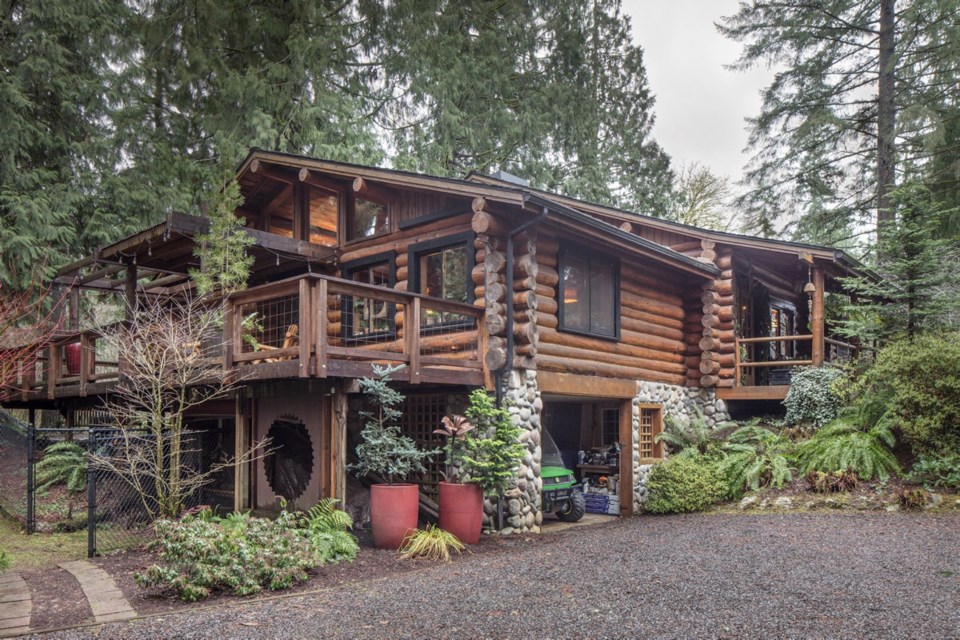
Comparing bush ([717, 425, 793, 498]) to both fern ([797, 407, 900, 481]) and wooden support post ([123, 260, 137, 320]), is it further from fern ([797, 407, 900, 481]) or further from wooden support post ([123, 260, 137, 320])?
wooden support post ([123, 260, 137, 320])

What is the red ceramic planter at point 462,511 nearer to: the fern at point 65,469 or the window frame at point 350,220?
the window frame at point 350,220

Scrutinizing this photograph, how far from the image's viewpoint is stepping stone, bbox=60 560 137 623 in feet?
20.0

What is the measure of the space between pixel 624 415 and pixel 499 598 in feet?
25.5

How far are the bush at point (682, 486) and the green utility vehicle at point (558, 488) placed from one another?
1361 millimetres

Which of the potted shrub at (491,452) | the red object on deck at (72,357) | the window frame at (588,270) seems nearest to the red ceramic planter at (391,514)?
the potted shrub at (491,452)

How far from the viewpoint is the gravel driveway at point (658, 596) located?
554cm

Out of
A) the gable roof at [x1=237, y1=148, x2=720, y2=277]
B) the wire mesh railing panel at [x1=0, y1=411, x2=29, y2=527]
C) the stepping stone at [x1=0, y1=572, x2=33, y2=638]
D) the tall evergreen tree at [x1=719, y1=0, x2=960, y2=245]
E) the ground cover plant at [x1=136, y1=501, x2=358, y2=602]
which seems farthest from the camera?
the tall evergreen tree at [x1=719, y1=0, x2=960, y2=245]

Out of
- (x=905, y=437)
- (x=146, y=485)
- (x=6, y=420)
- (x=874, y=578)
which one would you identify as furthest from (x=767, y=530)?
(x=6, y=420)

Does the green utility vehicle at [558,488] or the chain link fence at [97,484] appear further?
the green utility vehicle at [558,488]

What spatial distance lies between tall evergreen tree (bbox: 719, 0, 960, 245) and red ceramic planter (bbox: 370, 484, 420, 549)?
14983 mm

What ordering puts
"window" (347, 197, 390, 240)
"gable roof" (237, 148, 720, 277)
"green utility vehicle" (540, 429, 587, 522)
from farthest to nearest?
"window" (347, 197, 390, 240)
"green utility vehicle" (540, 429, 587, 522)
"gable roof" (237, 148, 720, 277)

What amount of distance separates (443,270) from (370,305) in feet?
5.95

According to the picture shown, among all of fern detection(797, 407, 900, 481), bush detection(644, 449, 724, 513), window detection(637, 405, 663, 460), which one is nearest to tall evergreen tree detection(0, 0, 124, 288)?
window detection(637, 405, 663, 460)

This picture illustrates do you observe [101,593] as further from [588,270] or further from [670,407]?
[670,407]
